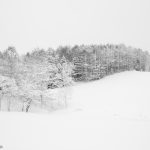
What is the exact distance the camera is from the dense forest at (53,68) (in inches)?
1369

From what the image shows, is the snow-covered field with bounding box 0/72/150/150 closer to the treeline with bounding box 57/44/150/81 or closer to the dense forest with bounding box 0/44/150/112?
the dense forest with bounding box 0/44/150/112

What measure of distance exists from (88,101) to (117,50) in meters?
38.4

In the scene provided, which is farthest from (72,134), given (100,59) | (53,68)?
(100,59)

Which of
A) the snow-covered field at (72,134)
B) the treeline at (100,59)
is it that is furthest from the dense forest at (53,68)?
the snow-covered field at (72,134)

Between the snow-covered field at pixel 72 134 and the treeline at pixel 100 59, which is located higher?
the treeline at pixel 100 59

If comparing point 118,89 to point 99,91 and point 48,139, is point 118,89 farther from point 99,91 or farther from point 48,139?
point 48,139

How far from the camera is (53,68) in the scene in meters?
53.9

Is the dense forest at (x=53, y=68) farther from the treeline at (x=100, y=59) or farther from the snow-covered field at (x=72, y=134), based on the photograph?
the snow-covered field at (x=72, y=134)

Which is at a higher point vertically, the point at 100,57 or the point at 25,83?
the point at 100,57

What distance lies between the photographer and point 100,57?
70625 mm

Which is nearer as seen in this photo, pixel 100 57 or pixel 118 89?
pixel 118 89

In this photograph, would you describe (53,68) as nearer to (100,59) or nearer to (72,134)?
(100,59)

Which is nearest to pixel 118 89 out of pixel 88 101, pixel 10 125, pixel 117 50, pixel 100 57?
pixel 88 101

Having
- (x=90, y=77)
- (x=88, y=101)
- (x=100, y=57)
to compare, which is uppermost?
(x=100, y=57)
